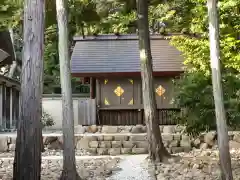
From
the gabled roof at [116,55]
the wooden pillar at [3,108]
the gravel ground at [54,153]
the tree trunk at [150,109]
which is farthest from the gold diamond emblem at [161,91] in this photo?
the wooden pillar at [3,108]

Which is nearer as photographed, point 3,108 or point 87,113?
point 87,113

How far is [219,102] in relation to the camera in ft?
24.6

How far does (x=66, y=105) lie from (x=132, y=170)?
102 inches

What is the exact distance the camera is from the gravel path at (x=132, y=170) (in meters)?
9.09

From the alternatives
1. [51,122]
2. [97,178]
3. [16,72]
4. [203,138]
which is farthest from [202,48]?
[16,72]

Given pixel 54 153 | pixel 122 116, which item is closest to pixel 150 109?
pixel 54 153

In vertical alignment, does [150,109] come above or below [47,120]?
above

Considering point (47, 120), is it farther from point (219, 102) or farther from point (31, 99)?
point (31, 99)

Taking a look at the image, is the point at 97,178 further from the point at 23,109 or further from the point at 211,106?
the point at 23,109

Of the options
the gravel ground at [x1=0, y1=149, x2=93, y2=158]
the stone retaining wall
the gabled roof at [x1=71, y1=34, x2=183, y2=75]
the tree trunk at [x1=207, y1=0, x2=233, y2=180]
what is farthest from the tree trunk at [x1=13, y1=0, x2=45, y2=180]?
the gabled roof at [x1=71, y1=34, x2=183, y2=75]

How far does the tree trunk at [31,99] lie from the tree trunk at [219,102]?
3.67 metres

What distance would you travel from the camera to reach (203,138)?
13.5 metres

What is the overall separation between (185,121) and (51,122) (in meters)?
11.6

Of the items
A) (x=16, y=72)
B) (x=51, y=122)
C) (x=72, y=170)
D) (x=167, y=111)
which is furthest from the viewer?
(x=16, y=72)
